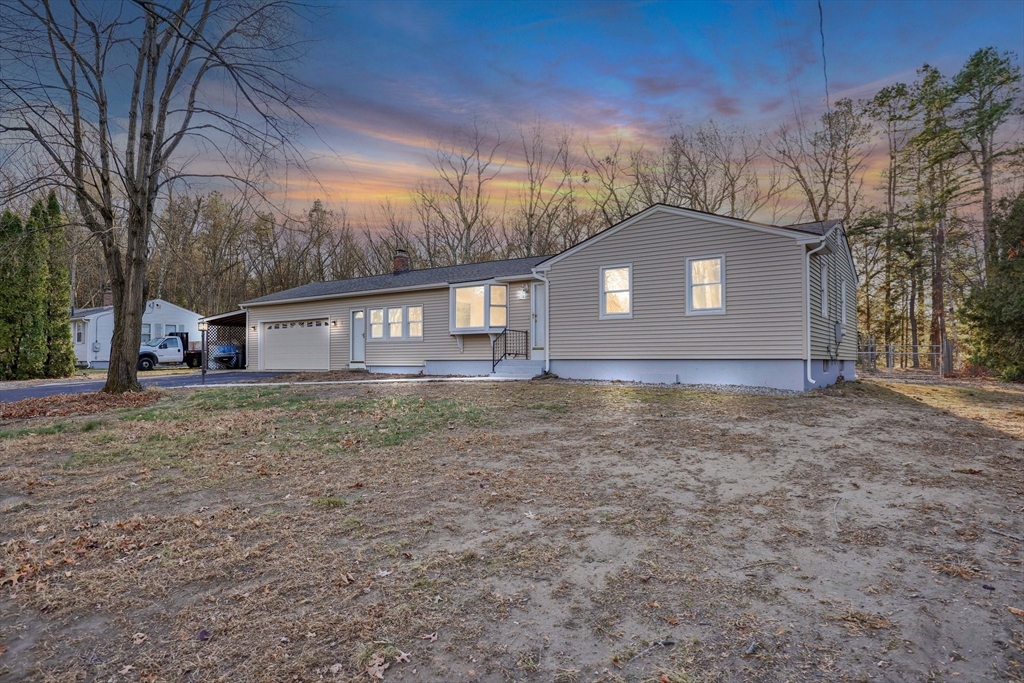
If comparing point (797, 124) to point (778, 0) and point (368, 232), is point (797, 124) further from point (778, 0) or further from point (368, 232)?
point (368, 232)

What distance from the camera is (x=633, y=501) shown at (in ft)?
13.6

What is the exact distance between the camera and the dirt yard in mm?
2262

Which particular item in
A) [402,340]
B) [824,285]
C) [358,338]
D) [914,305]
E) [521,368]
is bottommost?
[521,368]

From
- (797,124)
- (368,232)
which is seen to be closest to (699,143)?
(797,124)

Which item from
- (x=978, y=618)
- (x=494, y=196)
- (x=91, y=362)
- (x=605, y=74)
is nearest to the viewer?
(x=978, y=618)

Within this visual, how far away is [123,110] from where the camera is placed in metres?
11.9

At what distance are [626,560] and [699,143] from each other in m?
26.8

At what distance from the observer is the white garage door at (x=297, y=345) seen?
21.3m

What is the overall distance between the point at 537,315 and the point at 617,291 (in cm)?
311

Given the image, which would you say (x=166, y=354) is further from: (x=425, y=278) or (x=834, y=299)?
(x=834, y=299)

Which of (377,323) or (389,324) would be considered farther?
(377,323)

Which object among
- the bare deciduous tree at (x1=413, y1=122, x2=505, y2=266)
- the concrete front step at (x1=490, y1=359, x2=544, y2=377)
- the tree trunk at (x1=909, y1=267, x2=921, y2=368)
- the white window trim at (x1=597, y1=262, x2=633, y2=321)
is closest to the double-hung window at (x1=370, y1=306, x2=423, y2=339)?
the concrete front step at (x1=490, y1=359, x2=544, y2=377)

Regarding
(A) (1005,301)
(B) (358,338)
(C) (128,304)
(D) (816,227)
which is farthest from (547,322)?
(A) (1005,301)

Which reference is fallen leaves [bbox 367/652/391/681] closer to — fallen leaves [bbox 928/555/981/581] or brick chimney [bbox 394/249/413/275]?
fallen leaves [bbox 928/555/981/581]
